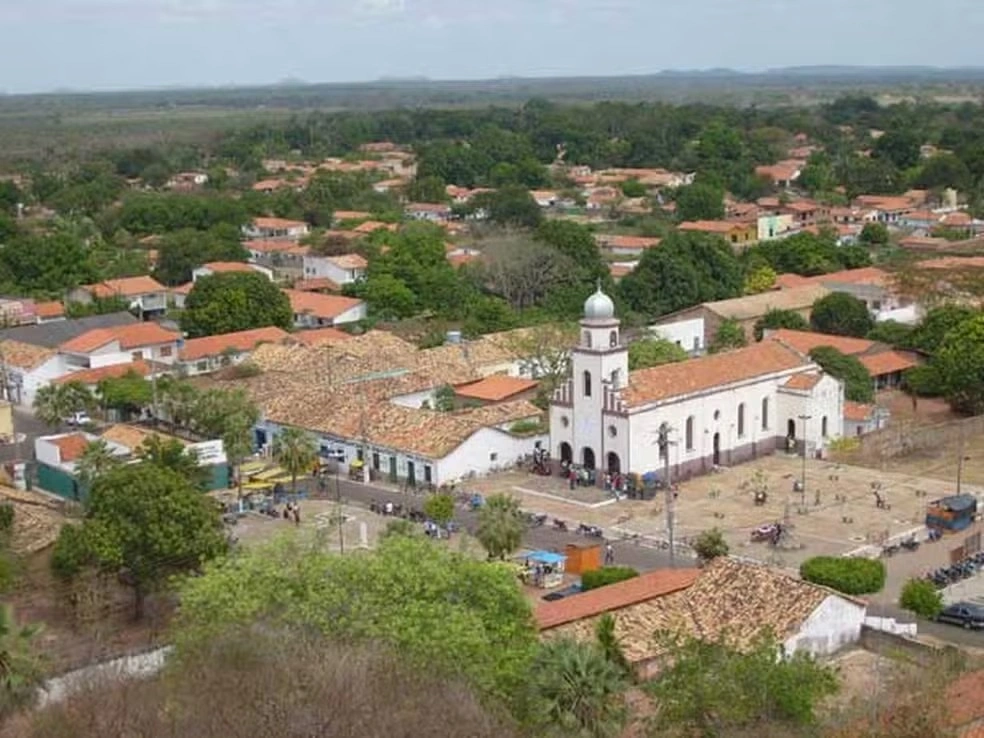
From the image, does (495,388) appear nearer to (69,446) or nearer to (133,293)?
(69,446)

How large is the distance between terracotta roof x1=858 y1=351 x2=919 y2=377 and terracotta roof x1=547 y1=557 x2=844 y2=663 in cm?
2343

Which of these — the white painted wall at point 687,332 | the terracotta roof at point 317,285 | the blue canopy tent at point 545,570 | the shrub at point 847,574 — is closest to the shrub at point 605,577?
the blue canopy tent at point 545,570

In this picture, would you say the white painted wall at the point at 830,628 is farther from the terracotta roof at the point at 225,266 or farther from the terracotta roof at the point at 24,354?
the terracotta roof at the point at 225,266

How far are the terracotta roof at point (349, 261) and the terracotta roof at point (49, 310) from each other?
13.7 m

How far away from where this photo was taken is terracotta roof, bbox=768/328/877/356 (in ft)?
168

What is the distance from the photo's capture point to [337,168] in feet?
414

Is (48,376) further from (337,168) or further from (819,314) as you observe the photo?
(337,168)

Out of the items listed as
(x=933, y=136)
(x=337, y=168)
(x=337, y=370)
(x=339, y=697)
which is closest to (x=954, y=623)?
(x=339, y=697)

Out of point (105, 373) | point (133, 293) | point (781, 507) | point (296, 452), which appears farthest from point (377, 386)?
point (133, 293)

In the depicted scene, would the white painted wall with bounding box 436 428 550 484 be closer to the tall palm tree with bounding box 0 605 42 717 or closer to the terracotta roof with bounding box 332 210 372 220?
the tall palm tree with bounding box 0 605 42 717

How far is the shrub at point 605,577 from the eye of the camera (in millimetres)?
30141

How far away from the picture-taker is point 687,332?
189 ft

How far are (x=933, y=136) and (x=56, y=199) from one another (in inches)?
2998

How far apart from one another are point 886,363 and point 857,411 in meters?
6.74
